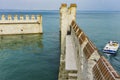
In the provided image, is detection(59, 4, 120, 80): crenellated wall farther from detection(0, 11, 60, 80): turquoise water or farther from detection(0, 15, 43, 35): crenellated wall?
detection(0, 15, 43, 35): crenellated wall

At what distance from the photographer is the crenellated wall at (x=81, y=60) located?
447 cm

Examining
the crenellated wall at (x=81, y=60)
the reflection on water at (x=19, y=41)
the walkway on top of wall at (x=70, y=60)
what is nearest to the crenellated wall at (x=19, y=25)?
the reflection on water at (x=19, y=41)

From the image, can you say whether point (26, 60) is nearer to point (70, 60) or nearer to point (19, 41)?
point (19, 41)

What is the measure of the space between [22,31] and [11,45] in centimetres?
860

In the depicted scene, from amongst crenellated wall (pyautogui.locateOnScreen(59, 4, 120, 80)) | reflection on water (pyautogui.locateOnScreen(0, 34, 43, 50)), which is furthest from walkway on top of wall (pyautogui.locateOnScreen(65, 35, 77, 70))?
reflection on water (pyautogui.locateOnScreen(0, 34, 43, 50))

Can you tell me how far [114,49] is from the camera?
36906 mm

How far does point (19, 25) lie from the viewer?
41.3 metres

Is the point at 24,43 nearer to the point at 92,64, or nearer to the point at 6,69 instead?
the point at 6,69

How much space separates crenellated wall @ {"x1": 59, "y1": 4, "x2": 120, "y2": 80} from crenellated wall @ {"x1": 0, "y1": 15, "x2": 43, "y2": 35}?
2004cm

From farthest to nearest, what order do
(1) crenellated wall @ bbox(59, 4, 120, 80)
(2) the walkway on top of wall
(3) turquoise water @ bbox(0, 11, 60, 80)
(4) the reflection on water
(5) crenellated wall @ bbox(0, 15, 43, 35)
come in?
1. (5) crenellated wall @ bbox(0, 15, 43, 35)
2. (4) the reflection on water
3. (3) turquoise water @ bbox(0, 11, 60, 80)
4. (2) the walkway on top of wall
5. (1) crenellated wall @ bbox(59, 4, 120, 80)

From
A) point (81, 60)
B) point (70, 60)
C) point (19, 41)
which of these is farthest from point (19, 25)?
point (81, 60)

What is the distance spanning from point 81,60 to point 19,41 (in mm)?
30345

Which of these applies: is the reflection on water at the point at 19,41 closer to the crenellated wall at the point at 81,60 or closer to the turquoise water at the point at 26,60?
the turquoise water at the point at 26,60

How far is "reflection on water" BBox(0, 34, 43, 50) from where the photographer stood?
3384 centimetres
